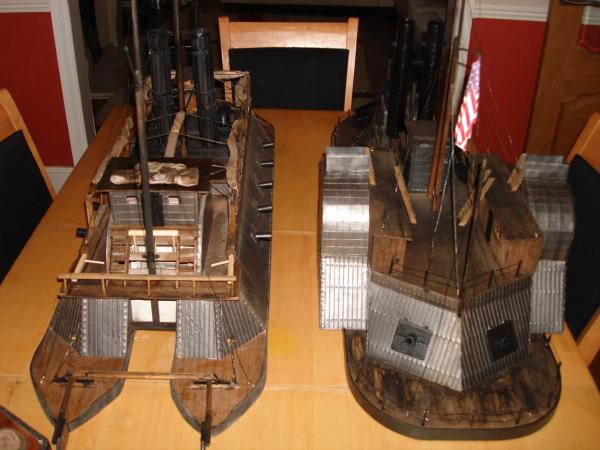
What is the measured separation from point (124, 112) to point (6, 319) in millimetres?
2684

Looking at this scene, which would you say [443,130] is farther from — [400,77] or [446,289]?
[400,77]

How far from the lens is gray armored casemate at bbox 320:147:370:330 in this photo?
11.4ft

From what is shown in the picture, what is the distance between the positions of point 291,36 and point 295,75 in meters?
0.38

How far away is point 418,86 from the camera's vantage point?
199 inches

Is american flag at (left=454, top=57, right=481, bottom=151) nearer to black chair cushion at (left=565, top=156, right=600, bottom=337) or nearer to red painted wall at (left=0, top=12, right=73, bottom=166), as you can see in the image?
black chair cushion at (left=565, top=156, right=600, bottom=337)

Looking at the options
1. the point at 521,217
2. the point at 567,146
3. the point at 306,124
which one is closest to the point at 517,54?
the point at 567,146

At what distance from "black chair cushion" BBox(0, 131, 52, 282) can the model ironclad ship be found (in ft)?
7.16

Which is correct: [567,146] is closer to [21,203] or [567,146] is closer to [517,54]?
[517,54]

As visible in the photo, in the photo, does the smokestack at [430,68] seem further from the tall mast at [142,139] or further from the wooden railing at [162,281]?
the tall mast at [142,139]

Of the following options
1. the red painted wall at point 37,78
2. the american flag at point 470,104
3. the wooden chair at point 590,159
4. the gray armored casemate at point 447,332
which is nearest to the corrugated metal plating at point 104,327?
the gray armored casemate at point 447,332

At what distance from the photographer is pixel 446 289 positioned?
327cm

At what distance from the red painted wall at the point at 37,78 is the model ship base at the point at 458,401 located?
454 cm

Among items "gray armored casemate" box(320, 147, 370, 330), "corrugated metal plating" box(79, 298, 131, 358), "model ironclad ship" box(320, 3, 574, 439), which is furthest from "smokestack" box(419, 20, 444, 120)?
"corrugated metal plating" box(79, 298, 131, 358)

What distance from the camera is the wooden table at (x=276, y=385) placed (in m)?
3.01
